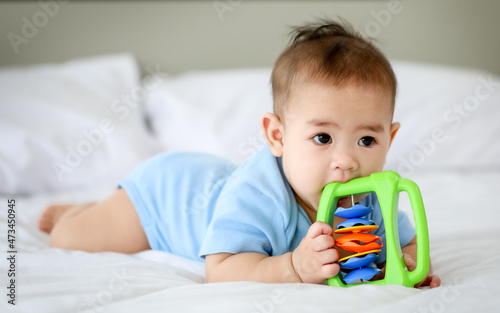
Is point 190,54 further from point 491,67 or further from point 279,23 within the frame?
point 491,67

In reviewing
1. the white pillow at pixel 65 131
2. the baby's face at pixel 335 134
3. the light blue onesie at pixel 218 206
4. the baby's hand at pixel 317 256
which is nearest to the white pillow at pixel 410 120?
the white pillow at pixel 65 131

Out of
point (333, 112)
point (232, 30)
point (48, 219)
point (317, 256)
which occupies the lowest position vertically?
point (48, 219)

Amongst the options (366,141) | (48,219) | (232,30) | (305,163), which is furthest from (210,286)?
(232,30)

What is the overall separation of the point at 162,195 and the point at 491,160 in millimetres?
1319

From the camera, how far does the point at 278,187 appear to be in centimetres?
103

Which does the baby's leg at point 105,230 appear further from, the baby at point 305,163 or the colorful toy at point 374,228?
the colorful toy at point 374,228

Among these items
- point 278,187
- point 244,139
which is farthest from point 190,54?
point 278,187

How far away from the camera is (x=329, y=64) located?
975 mm

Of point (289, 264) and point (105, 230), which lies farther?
point (105, 230)

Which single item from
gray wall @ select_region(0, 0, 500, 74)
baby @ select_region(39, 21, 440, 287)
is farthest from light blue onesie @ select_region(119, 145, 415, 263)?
gray wall @ select_region(0, 0, 500, 74)

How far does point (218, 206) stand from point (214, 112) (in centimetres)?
112

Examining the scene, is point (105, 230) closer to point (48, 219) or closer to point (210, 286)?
point (48, 219)

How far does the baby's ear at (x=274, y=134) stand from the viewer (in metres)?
1.07

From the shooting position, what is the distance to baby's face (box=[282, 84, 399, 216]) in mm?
950
